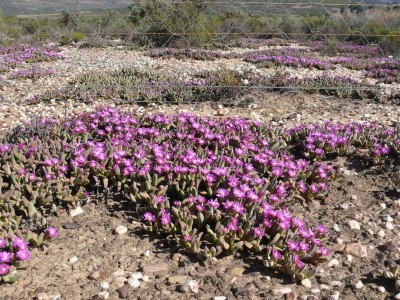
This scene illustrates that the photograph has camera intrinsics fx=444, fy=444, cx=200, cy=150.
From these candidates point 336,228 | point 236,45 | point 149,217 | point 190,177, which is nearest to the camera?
point 149,217

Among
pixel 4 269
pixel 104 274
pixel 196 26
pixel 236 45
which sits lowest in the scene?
pixel 236 45

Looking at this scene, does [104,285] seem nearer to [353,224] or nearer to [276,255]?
[276,255]

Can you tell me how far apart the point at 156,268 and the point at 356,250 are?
1688mm

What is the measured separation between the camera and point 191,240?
361 cm

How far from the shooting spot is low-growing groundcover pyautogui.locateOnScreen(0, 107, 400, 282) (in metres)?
3.64

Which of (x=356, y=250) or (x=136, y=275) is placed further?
(x=356, y=250)

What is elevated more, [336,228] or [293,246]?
[293,246]

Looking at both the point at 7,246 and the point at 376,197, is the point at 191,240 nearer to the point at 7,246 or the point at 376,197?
the point at 7,246

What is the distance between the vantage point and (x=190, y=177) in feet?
14.4

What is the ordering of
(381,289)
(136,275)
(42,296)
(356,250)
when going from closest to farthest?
(42,296) → (381,289) → (136,275) → (356,250)

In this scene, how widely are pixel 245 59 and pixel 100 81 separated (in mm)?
6933

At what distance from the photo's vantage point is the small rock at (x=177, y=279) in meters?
3.35

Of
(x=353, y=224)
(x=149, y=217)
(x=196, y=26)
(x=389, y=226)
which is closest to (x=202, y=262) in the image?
(x=149, y=217)

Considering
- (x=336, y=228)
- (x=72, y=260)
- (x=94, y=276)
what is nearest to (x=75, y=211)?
(x=72, y=260)
